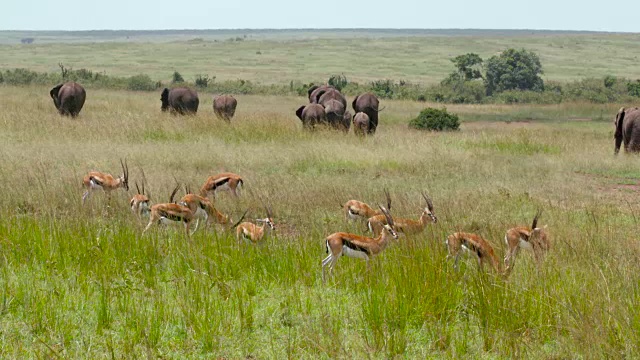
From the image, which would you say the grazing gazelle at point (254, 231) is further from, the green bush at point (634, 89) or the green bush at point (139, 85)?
the green bush at point (634, 89)

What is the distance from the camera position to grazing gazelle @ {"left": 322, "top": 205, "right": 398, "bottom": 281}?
805 centimetres

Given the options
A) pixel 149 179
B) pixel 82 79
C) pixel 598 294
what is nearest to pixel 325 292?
pixel 598 294

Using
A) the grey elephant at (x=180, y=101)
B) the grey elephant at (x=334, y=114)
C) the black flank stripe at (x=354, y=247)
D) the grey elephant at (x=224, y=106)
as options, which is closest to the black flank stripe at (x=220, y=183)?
the black flank stripe at (x=354, y=247)

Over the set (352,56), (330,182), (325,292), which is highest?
(325,292)

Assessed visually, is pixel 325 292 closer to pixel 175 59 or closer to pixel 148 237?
pixel 148 237

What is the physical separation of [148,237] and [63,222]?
1.39 m

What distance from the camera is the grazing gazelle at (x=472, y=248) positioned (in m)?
8.05

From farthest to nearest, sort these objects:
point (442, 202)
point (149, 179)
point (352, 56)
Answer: point (352, 56)
point (149, 179)
point (442, 202)

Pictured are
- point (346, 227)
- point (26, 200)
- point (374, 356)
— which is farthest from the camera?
point (26, 200)

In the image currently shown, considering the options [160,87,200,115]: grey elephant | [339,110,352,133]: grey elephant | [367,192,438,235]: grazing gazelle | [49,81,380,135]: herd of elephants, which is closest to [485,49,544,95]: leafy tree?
[49,81,380,135]: herd of elephants

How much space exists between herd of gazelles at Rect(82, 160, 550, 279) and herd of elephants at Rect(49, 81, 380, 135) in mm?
13443

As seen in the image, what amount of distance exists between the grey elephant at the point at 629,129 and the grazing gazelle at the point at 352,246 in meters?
16.2

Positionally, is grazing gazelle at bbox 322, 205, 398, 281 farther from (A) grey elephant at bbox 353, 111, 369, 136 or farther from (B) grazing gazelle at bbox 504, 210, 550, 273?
(A) grey elephant at bbox 353, 111, 369, 136

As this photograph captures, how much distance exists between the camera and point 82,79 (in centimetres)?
5522
